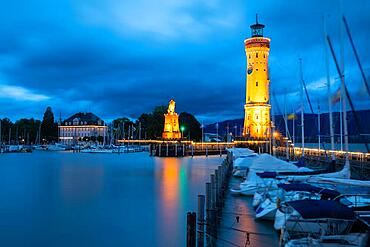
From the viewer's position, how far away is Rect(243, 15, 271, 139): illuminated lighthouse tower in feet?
384

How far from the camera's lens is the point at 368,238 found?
15352mm

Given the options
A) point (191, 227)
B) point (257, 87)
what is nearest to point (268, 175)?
point (191, 227)

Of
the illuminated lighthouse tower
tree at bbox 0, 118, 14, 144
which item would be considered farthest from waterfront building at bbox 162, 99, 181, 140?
tree at bbox 0, 118, 14, 144

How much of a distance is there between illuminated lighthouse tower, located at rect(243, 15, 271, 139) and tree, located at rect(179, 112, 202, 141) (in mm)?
39043

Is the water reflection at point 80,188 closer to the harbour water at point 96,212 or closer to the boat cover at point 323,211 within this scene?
the harbour water at point 96,212

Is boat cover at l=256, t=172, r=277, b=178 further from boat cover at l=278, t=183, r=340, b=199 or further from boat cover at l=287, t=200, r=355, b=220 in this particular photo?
boat cover at l=287, t=200, r=355, b=220

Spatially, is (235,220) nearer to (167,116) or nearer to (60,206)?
(60,206)

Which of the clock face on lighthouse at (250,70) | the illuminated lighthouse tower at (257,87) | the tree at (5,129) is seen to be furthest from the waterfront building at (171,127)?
the tree at (5,129)

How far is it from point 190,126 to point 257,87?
4451 centimetres

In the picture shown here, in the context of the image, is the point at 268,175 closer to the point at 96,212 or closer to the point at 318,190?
the point at 318,190

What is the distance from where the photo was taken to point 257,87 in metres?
117

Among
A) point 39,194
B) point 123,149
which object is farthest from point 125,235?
point 123,149

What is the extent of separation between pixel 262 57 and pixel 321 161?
67.8m

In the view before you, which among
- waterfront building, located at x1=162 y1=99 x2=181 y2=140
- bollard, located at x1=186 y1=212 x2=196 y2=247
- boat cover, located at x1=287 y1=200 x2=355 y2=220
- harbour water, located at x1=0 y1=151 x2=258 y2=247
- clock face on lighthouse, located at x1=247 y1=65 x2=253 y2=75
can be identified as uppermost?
clock face on lighthouse, located at x1=247 y1=65 x2=253 y2=75
